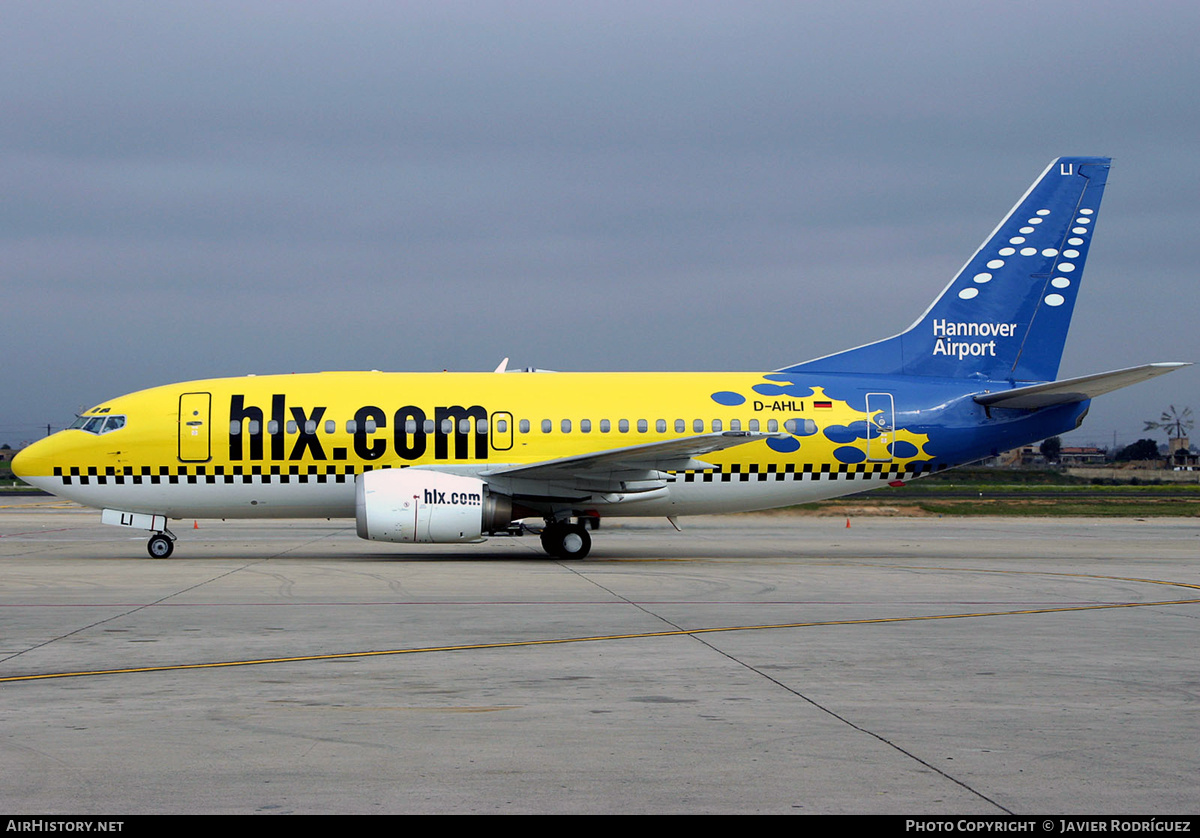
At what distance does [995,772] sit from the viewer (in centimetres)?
655

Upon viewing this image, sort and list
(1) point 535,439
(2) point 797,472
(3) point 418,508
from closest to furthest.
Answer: (3) point 418,508
(1) point 535,439
(2) point 797,472

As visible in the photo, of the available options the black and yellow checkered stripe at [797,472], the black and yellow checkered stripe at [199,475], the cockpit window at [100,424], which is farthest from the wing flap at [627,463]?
the cockpit window at [100,424]

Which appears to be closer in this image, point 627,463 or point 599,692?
point 599,692

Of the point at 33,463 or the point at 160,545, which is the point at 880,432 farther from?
the point at 33,463

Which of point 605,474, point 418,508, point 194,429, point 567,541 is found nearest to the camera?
point 418,508

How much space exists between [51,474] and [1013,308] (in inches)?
841

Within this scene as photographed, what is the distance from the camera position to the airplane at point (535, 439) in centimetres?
2359

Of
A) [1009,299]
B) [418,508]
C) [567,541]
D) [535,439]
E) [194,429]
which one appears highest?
Result: [1009,299]

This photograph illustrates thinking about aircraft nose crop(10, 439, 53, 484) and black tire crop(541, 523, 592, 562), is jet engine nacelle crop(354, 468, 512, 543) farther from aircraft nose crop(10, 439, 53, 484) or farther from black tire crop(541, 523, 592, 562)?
aircraft nose crop(10, 439, 53, 484)

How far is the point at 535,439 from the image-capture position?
24.0 m

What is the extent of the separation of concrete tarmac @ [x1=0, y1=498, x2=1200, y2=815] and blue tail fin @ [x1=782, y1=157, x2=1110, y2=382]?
7.18 metres

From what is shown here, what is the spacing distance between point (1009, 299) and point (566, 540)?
37.9 feet

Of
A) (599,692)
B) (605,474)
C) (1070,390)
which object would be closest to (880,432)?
(1070,390)

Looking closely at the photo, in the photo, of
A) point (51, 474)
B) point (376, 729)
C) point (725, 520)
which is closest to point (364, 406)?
point (51, 474)
